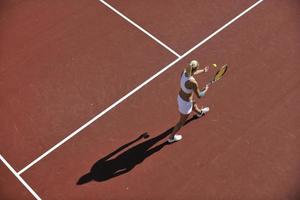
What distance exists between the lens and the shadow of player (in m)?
9.11

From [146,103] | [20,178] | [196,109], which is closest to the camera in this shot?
[20,178]

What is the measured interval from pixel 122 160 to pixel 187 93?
2188 millimetres

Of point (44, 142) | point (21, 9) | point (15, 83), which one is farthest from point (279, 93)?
point (21, 9)

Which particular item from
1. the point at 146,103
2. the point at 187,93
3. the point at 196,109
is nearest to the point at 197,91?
the point at 187,93

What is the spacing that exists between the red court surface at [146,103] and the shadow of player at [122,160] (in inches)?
1.0

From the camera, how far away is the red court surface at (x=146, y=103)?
902 cm

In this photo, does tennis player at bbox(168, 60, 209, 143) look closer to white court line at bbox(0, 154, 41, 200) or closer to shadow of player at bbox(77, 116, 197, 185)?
shadow of player at bbox(77, 116, 197, 185)

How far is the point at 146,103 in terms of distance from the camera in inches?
405

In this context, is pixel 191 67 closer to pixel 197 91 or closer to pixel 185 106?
pixel 197 91

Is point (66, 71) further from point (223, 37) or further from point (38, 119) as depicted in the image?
point (223, 37)

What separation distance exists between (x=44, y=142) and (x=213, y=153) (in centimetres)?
391

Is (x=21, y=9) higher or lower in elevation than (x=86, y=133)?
higher

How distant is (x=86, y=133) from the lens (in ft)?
32.2

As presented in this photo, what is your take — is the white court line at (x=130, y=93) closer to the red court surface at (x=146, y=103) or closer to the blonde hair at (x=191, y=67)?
the red court surface at (x=146, y=103)
